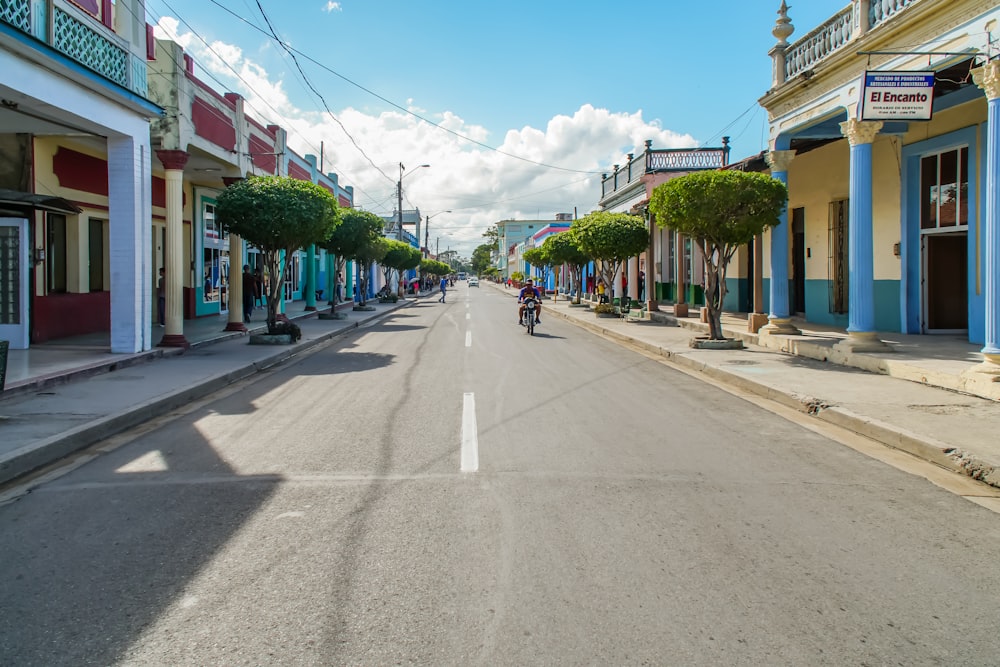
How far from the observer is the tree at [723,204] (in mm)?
14328

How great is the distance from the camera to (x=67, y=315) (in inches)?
681

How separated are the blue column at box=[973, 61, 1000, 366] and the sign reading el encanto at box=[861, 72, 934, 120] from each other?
117 cm

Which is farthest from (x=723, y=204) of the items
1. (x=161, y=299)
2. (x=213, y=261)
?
(x=213, y=261)

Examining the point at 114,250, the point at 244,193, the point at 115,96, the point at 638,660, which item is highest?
the point at 115,96

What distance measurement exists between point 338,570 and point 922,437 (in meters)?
5.82

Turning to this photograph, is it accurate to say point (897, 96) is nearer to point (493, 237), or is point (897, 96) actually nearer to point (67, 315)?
point (67, 315)

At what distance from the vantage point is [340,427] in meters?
8.03

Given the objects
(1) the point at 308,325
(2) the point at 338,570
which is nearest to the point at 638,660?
(2) the point at 338,570

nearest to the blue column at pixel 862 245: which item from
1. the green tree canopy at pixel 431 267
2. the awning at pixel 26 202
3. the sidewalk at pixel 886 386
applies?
the sidewalk at pixel 886 386

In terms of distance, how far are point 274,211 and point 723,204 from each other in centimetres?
928

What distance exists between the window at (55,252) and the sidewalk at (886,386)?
13.7 m

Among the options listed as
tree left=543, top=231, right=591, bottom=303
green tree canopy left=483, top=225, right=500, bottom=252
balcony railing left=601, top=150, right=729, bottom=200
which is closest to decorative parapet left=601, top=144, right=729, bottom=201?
balcony railing left=601, top=150, right=729, bottom=200

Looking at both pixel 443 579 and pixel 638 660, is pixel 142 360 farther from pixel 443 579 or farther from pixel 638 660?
pixel 638 660

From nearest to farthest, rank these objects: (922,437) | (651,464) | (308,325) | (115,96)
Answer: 1. (651,464)
2. (922,437)
3. (115,96)
4. (308,325)
